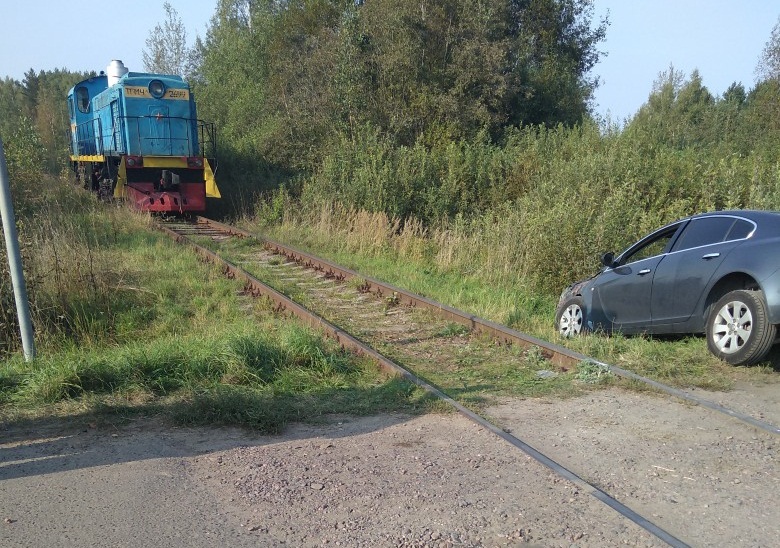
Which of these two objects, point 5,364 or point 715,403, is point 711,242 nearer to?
point 715,403

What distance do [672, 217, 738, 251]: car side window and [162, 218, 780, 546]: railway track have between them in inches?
76.1

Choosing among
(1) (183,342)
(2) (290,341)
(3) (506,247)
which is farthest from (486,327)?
(3) (506,247)

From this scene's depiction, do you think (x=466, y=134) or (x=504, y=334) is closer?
(x=504, y=334)

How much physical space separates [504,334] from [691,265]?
7.21 ft

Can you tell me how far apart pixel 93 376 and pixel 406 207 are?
1196cm

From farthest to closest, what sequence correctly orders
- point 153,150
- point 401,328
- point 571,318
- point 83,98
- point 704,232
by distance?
point 83,98 → point 153,150 → point 571,318 → point 401,328 → point 704,232

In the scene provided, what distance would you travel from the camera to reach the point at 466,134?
2138cm

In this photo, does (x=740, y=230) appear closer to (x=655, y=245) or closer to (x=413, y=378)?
(x=655, y=245)

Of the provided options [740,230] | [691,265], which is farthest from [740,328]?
[740,230]

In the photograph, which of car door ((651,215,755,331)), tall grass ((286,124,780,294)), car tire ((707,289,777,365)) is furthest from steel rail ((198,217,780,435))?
tall grass ((286,124,780,294))

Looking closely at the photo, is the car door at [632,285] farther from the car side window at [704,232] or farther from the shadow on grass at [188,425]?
the shadow on grass at [188,425]

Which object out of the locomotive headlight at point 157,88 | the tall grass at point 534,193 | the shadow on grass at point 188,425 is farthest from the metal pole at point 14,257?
the locomotive headlight at point 157,88

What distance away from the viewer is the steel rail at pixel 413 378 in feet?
11.8

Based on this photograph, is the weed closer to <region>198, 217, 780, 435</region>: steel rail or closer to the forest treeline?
<region>198, 217, 780, 435</region>: steel rail
